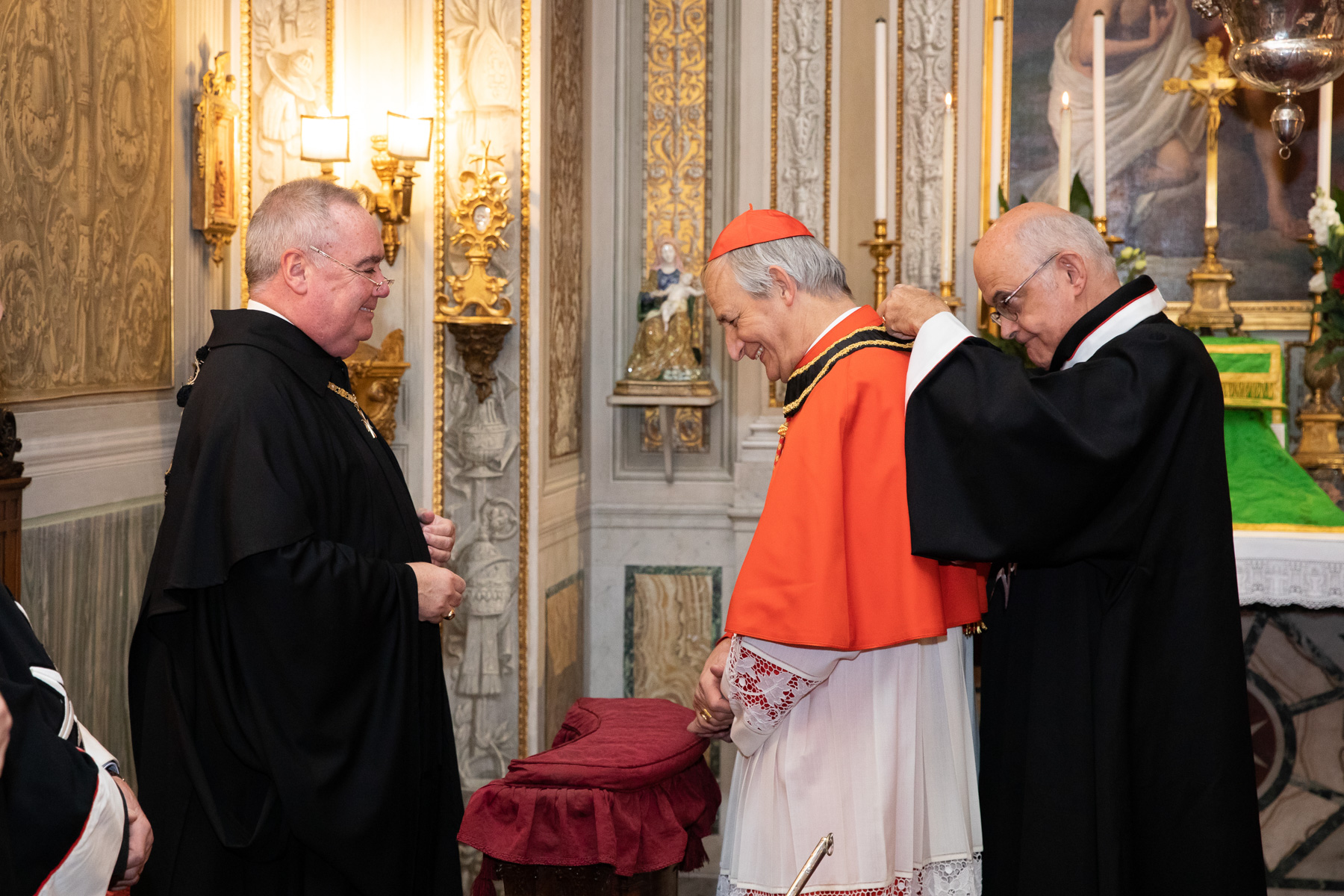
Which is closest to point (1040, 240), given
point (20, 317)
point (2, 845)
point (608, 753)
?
point (608, 753)

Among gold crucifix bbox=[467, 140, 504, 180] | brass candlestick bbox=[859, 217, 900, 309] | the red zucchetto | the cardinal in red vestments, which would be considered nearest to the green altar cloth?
brass candlestick bbox=[859, 217, 900, 309]

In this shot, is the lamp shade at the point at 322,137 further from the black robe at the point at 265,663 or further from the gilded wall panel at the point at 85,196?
the black robe at the point at 265,663

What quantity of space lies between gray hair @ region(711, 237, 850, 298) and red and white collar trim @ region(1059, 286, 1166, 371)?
0.53 m

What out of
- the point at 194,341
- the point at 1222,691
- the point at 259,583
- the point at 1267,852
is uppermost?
the point at 194,341

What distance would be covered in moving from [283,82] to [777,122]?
2011 millimetres

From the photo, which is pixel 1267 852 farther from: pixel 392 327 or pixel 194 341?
pixel 194 341

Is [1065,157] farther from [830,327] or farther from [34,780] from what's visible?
[34,780]

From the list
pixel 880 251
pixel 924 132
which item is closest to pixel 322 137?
pixel 880 251

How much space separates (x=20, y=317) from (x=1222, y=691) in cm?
297

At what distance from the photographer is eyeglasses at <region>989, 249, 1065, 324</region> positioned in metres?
2.59

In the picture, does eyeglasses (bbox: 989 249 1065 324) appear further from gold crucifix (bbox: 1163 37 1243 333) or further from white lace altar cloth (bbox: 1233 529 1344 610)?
gold crucifix (bbox: 1163 37 1243 333)

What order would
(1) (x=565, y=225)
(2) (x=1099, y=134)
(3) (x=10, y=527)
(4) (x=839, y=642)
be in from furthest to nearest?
1. (1) (x=565, y=225)
2. (2) (x=1099, y=134)
3. (3) (x=10, y=527)
4. (4) (x=839, y=642)

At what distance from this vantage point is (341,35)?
4.59 metres

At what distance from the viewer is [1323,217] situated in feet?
14.6
